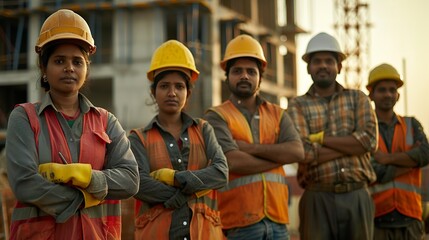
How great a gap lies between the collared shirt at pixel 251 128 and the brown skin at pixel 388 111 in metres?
1.66

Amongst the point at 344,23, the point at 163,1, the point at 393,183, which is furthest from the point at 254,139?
the point at 344,23

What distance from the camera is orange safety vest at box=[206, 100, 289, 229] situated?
686 cm

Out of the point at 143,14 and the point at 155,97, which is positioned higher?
the point at 143,14

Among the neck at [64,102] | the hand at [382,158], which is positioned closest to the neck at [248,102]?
the hand at [382,158]

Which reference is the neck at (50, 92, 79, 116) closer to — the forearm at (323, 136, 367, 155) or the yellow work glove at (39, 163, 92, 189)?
the yellow work glove at (39, 163, 92, 189)

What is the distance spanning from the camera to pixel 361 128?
24.8 ft

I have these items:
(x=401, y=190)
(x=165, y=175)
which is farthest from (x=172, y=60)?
(x=401, y=190)

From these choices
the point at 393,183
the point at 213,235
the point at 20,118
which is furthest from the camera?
the point at 393,183

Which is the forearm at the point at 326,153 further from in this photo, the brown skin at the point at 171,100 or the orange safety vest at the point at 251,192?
the brown skin at the point at 171,100

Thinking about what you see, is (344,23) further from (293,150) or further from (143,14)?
(293,150)

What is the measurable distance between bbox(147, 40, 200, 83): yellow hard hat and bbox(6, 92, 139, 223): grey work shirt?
1.38m

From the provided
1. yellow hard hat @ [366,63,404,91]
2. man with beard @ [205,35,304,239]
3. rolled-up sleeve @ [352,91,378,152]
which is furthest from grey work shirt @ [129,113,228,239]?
yellow hard hat @ [366,63,404,91]

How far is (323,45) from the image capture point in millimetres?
7820

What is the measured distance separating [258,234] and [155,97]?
5.00 ft
